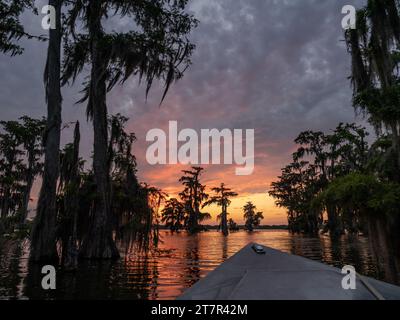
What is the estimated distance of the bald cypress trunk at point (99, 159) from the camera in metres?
15.9

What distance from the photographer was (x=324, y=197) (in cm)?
1145

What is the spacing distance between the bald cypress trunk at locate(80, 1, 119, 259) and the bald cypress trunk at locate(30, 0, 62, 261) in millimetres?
1977

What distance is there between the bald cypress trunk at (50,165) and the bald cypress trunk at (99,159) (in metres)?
1.98

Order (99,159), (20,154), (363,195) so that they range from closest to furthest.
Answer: (363,195) → (99,159) → (20,154)

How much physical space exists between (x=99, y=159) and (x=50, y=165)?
3.35 metres

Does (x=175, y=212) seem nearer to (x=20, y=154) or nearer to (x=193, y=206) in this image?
(x=193, y=206)

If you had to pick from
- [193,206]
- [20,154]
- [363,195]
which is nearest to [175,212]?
[193,206]

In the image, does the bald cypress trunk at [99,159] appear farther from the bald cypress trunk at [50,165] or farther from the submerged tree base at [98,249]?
the bald cypress trunk at [50,165]

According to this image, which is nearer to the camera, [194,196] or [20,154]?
[20,154]

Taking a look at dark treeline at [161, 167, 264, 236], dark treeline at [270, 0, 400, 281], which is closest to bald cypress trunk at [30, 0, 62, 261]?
dark treeline at [270, 0, 400, 281]

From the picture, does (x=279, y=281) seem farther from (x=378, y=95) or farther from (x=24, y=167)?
(x=24, y=167)

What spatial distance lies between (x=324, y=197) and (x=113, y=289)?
805cm

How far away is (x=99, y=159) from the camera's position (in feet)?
58.9
